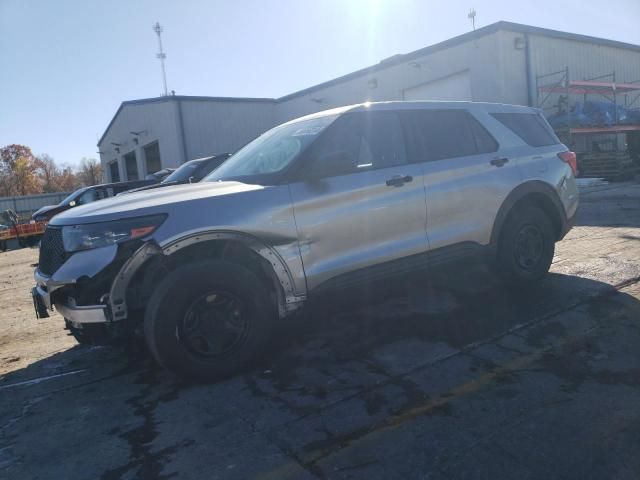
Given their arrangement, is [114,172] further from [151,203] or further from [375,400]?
[375,400]

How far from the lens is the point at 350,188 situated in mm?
4000

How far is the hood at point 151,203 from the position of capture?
334cm

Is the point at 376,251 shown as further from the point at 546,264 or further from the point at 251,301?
the point at 546,264

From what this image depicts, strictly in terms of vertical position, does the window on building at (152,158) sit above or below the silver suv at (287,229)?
above

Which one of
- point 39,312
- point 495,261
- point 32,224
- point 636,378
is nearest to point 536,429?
point 636,378

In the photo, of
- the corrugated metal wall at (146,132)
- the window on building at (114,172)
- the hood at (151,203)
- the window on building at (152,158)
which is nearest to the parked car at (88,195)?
the hood at (151,203)

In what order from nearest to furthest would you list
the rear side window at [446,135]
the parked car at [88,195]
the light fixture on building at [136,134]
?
1. the rear side window at [446,135]
2. the parked car at [88,195]
3. the light fixture on building at [136,134]

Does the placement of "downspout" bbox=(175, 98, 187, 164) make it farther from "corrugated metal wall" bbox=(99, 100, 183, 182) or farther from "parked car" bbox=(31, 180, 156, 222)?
"parked car" bbox=(31, 180, 156, 222)

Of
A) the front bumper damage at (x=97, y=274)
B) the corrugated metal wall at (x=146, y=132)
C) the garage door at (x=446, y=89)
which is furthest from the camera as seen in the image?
the corrugated metal wall at (x=146, y=132)

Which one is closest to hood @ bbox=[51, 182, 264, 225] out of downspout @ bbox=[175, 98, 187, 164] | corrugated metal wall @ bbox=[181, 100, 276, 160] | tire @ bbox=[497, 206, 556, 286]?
tire @ bbox=[497, 206, 556, 286]

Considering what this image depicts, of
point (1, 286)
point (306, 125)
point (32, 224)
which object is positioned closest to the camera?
point (306, 125)

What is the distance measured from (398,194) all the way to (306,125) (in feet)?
3.34

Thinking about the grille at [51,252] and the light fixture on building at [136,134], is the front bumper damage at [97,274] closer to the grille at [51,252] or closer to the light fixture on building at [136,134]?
the grille at [51,252]

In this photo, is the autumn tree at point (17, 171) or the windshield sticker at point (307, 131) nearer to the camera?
the windshield sticker at point (307, 131)
